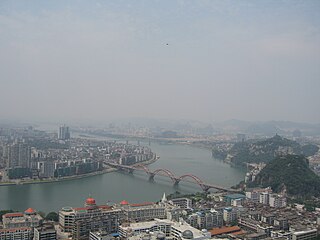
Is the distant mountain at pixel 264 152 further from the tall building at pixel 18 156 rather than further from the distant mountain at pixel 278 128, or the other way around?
the distant mountain at pixel 278 128

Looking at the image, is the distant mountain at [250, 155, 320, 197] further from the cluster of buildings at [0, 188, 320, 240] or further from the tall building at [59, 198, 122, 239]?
the tall building at [59, 198, 122, 239]

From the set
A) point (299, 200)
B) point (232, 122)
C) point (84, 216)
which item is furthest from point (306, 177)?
point (232, 122)

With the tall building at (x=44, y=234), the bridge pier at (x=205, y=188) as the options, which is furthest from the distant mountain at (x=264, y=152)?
the tall building at (x=44, y=234)

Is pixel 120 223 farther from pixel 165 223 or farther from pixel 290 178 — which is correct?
pixel 290 178

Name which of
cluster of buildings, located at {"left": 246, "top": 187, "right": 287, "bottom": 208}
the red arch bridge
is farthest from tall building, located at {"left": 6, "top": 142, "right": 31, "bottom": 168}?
cluster of buildings, located at {"left": 246, "top": 187, "right": 287, "bottom": 208}

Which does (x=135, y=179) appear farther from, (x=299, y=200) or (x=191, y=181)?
(x=299, y=200)

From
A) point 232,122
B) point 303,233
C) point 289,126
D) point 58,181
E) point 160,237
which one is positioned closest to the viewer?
point 160,237
